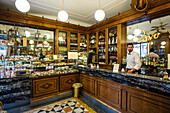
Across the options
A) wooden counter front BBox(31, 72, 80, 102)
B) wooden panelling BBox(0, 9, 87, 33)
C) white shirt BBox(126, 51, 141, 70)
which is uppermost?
wooden panelling BBox(0, 9, 87, 33)

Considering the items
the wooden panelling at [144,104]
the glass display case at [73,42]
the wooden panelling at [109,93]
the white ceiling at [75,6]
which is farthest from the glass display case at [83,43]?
the wooden panelling at [144,104]

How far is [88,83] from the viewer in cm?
324

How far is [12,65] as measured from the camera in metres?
2.90

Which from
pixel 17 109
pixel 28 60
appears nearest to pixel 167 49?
pixel 28 60

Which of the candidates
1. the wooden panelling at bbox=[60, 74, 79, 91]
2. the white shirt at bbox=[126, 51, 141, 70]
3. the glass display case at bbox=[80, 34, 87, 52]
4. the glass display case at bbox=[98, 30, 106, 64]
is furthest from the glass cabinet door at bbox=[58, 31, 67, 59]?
the white shirt at bbox=[126, 51, 141, 70]

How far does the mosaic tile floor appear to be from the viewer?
2.53 metres

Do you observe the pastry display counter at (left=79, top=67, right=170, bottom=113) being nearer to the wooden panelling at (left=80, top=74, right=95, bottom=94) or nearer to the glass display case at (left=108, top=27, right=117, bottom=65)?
the wooden panelling at (left=80, top=74, right=95, bottom=94)

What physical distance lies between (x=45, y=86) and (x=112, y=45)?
11.9ft

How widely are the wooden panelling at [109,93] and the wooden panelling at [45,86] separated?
1.60 metres

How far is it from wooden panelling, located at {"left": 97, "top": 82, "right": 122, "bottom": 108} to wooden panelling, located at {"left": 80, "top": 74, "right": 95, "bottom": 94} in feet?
0.97

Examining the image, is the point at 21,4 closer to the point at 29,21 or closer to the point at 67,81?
the point at 29,21

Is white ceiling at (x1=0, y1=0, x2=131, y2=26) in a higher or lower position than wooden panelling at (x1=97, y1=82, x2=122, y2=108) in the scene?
higher

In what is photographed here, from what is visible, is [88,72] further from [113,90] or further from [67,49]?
[67,49]

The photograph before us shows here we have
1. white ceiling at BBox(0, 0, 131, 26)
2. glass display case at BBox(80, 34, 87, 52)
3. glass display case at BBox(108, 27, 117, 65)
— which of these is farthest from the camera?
glass display case at BBox(80, 34, 87, 52)
